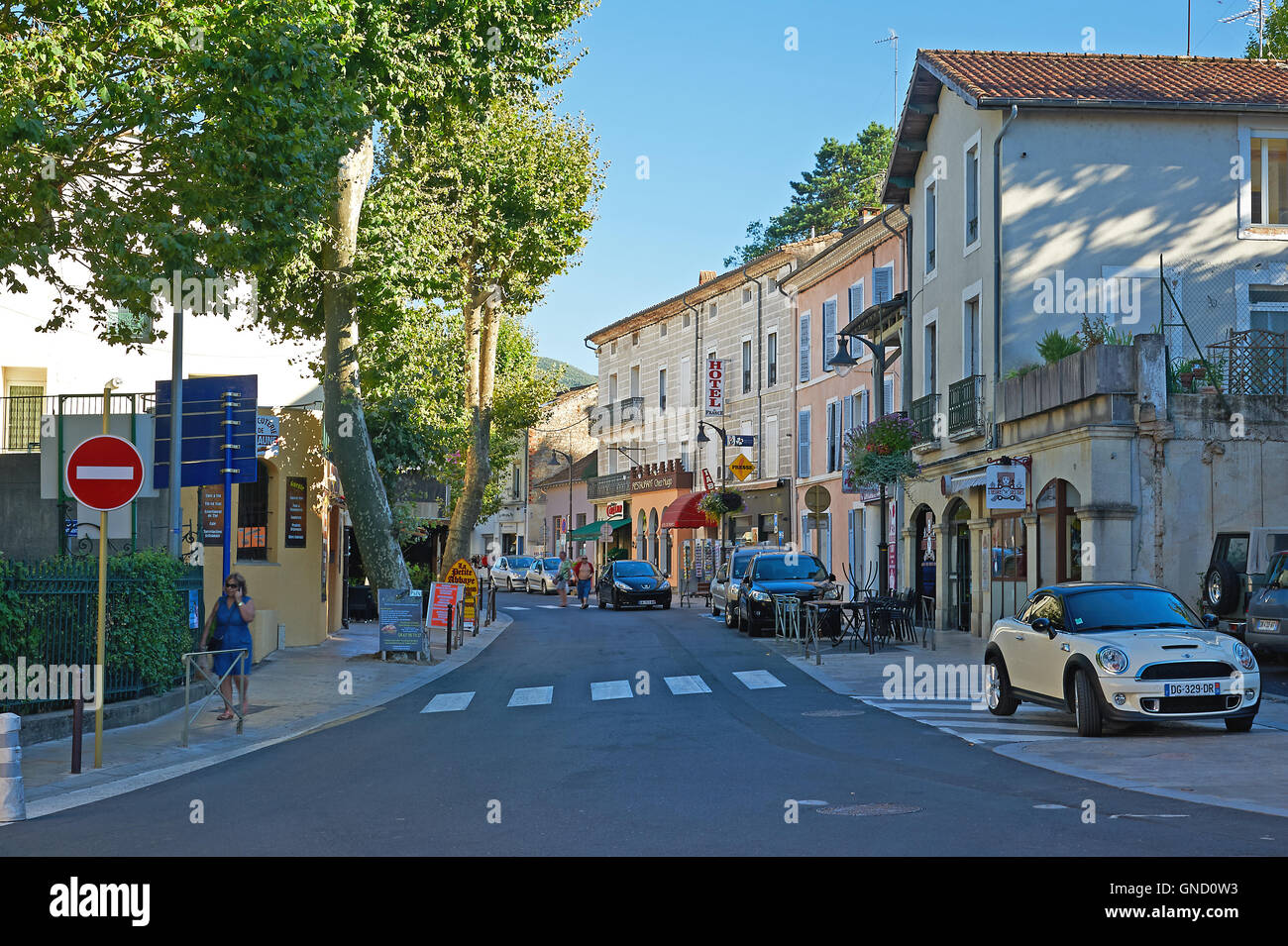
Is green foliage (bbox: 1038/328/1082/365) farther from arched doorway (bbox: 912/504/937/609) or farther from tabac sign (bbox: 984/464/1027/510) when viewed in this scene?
arched doorway (bbox: 912/504/937/609)

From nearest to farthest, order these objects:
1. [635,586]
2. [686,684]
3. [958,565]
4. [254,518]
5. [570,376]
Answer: [686,684], [254,518], [958,565], [635,586], [570,376]

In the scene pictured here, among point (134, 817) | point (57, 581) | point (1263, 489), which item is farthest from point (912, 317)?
point (134, 817)

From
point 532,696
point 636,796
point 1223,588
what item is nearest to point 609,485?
point 1223,588

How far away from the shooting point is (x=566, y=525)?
79.9 meters

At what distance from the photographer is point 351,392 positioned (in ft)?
80.7

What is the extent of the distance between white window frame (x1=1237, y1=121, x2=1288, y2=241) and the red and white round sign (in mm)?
20940

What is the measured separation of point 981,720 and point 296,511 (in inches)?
634

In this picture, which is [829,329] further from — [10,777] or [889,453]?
[10,777]

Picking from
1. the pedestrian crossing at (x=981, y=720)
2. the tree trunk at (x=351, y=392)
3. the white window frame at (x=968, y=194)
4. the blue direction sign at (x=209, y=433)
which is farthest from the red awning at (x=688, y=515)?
the pedestrian crossing at (x=981, y=720)

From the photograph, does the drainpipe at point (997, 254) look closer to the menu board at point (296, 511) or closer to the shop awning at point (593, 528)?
the menu board at point (296, 511)

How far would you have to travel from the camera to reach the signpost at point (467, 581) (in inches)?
1244

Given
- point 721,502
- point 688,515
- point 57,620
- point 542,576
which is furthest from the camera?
point 542,576

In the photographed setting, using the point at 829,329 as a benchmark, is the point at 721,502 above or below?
below

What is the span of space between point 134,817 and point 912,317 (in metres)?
26.2
